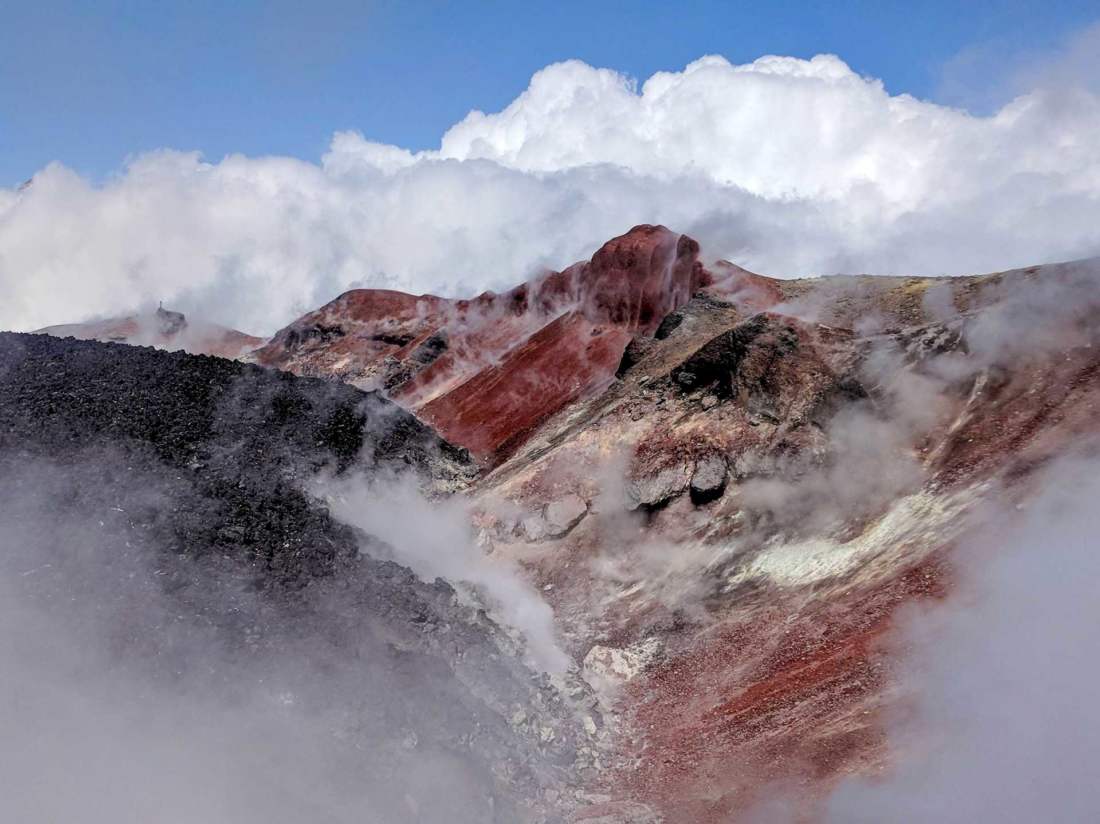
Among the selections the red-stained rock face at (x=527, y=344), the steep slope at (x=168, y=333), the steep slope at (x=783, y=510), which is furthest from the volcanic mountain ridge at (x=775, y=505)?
the steep slope at (x=168, y=333)

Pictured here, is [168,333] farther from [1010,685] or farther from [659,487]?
[1010,685]

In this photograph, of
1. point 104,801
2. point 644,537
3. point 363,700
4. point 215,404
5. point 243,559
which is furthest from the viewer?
point 215,404

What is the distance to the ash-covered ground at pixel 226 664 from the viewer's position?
12.6 metres

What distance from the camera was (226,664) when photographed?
46.8 feet

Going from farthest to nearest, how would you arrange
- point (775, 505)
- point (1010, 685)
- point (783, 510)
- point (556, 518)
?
point (556, 518)
point (775, 505)
point (783, 510)
point (1010, 685)

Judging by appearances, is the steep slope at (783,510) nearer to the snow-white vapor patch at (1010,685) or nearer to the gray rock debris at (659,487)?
the gray rock debris at (659,487)

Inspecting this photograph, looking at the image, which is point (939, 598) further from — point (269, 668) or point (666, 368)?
point (666, 368)

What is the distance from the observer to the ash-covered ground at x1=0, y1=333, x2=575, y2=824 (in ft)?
41.3

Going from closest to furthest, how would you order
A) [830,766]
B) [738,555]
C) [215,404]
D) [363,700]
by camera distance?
[830,766], [363,700], [738,555], [215,404]

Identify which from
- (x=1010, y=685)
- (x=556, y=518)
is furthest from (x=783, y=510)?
(x=1010, y=685)

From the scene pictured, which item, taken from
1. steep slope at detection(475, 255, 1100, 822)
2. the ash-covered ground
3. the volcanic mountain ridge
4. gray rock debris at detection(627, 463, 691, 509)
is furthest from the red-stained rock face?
the ash-covered ground

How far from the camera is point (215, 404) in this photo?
86.6 feet

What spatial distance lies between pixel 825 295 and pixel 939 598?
59.0 ft

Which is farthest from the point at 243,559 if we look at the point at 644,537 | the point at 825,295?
→ the point at 825,295
